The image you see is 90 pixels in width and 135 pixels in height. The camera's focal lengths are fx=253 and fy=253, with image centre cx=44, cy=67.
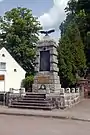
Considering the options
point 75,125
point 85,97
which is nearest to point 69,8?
point 85,97

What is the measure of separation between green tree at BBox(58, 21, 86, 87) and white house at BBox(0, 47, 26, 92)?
9.73m

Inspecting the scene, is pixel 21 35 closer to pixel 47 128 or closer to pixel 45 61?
pixel 45 61

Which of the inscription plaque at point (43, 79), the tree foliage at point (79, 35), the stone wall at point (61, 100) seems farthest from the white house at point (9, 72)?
the stone wall at point (61, 100)

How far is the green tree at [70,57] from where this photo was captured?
24.3 meters

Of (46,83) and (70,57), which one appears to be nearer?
(46,83)

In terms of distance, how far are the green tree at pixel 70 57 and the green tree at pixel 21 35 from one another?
10880 mm

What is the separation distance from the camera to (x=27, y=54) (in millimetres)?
37094

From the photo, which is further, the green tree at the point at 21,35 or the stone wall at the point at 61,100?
the green tree at the point at 21,35

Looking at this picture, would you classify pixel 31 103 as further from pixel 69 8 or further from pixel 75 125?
pixel 69 8

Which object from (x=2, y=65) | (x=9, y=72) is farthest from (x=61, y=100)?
(x=9, y=72)

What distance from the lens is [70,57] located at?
25.7 metres

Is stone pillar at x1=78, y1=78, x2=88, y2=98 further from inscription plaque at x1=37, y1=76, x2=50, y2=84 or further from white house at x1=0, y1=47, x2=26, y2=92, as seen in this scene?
white house at x1=0, y1=47, x2=26, y2=92

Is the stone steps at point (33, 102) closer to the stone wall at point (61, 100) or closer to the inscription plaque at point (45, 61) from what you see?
the stone wall at point (61, 100)

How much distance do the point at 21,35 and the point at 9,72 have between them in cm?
733
